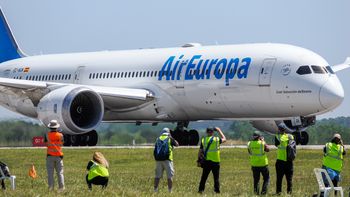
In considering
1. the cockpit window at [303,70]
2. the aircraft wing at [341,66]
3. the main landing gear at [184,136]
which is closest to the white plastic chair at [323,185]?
the cockpit window at [303,70]

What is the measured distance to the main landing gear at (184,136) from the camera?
42.9 metres

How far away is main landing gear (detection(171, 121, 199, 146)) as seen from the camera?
42938mm

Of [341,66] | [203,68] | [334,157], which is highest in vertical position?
[341,66]

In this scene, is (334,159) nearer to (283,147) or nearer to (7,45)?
(283,147)

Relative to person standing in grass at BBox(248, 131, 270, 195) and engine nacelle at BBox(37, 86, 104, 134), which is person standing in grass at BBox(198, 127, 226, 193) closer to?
person standing in grass at BBox(248, 131, 270, 195)

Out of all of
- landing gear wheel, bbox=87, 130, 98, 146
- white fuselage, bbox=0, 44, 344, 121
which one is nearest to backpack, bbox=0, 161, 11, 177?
white fuselage, bbox=0, 44, 344, 121

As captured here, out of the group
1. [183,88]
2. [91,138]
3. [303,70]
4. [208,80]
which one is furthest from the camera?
[91,138]

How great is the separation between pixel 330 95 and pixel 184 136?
9230 mm

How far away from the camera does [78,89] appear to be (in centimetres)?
3894

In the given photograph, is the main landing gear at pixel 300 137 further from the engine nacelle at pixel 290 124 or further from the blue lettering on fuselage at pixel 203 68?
the blue lettering on fuselage at pixel 203 68

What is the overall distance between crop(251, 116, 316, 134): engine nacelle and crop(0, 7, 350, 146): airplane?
0.17 ft

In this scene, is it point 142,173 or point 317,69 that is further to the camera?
point 317,69

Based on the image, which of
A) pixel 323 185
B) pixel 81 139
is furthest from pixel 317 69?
pixel 323 185

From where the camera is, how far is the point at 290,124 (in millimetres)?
43156
